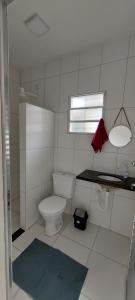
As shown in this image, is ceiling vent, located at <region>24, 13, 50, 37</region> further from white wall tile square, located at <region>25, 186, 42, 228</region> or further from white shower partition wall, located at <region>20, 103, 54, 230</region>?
white wall tile square, located at <region>25, 186, 42, 228</region>

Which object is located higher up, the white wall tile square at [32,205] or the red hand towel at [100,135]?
the red hand towel at [100,135]

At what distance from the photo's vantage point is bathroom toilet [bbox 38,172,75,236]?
1662 mm

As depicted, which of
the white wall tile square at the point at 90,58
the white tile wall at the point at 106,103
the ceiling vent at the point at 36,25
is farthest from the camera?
the white wall tile square at the point at 90,58

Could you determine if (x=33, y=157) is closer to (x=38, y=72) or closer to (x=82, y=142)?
(x=82, y=142)

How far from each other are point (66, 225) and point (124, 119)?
5.37 feet

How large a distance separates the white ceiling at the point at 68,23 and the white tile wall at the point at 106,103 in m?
0.17

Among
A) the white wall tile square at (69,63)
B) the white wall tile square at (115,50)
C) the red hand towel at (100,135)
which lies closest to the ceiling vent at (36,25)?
the white wall tile square at (69,63)

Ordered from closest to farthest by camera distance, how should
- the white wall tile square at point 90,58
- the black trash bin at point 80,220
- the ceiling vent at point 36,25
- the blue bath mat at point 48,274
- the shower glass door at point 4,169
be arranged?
the shower glass door at point 4,169 < the blue bath mat at point 48,274 < the ceiling vent at point 36,25 < the white wall tile square at point 90,58 < the black trash bin at point 80,220

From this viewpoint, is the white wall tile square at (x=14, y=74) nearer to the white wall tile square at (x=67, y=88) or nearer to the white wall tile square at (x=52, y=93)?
the white wall tile square at (x=52, y=93)

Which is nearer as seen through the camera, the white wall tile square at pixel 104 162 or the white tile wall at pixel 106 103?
the white tile wall at pixel 106 103

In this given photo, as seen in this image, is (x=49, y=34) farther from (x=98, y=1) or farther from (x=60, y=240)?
(x=60, y=240)

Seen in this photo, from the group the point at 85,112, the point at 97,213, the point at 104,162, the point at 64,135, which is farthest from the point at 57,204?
the point at 85,112

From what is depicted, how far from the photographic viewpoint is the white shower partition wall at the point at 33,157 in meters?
1.71

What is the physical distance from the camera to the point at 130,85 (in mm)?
1599
